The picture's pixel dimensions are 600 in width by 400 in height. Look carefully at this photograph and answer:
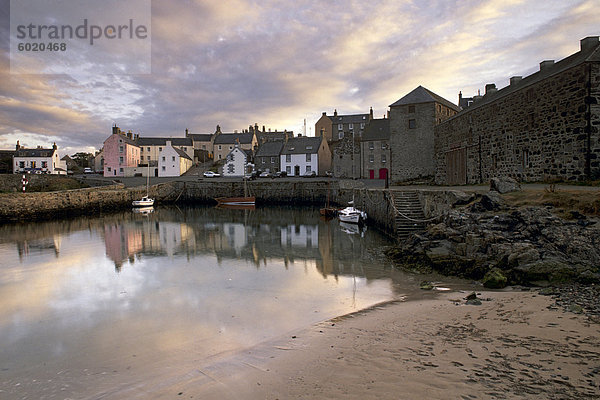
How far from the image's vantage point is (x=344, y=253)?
50.9 feet

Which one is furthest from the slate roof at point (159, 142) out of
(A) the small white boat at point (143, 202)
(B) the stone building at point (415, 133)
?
(B) the stone building at point (415, 133)

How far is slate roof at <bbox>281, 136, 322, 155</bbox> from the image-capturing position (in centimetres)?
5709

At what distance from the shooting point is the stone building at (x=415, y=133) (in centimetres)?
3256

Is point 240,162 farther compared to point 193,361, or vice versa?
point 240,162

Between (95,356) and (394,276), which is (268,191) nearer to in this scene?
(394,276)

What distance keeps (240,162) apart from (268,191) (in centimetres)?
1648

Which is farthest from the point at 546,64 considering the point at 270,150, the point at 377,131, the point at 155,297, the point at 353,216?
the point at 270,150

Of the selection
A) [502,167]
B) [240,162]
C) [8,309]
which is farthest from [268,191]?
[8,309]

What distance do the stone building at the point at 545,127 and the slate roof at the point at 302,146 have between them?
34.6 metres

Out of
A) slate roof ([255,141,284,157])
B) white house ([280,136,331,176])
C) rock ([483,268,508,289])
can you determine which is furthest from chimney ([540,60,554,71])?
slate roof ([255,141,284,157])

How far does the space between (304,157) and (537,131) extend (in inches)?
1657

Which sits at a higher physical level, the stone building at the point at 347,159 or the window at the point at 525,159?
the stone building at the point at 347,159

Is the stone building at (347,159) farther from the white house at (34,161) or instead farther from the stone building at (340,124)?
the white house at (34,161)

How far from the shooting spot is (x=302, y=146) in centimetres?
5825
